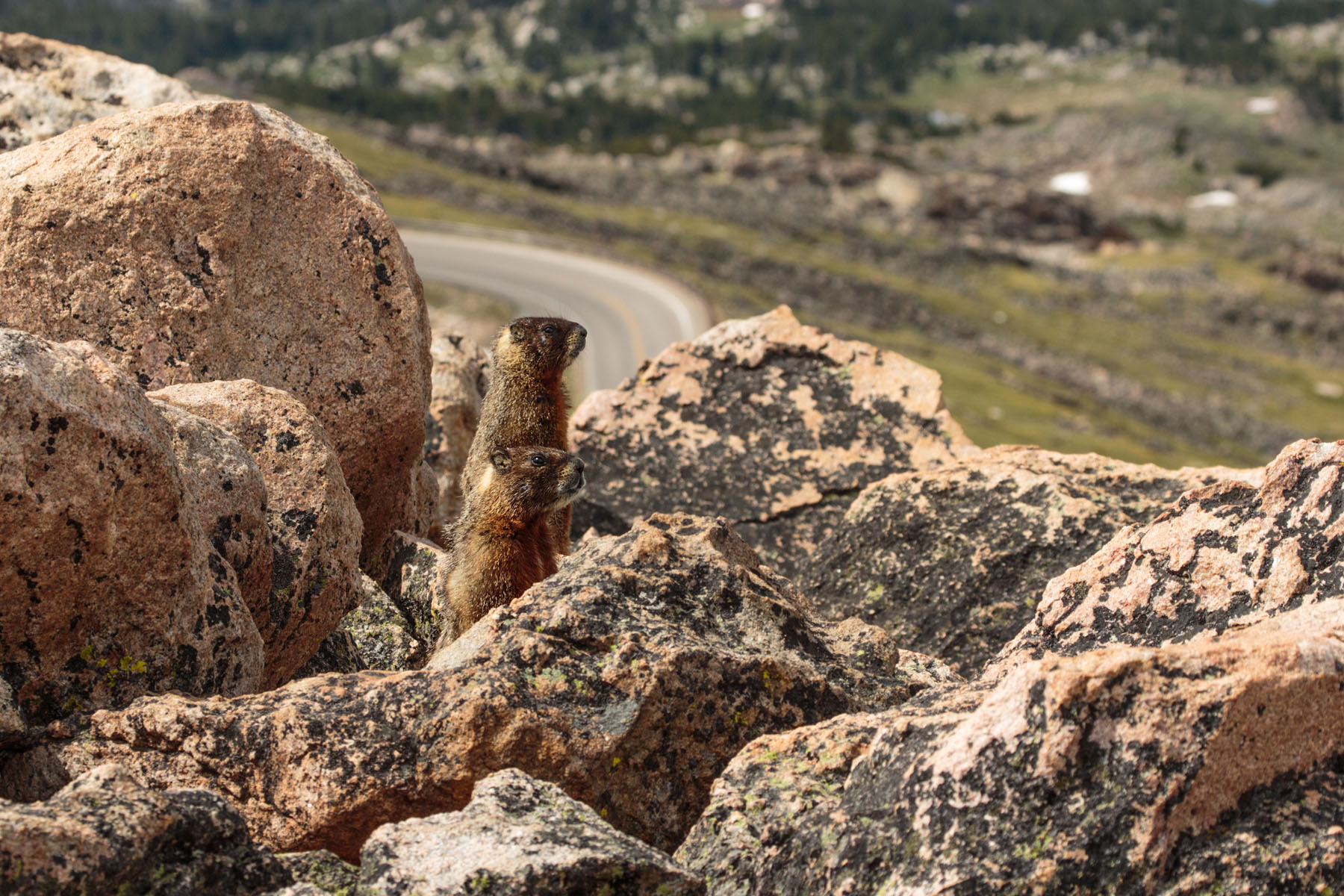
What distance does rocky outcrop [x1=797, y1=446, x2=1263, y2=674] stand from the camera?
35.5 ft

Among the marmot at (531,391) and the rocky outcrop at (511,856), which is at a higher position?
the marmot at (531,391)

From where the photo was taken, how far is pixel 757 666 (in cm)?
734

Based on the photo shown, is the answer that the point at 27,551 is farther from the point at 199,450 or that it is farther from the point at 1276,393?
the point at 1276,393

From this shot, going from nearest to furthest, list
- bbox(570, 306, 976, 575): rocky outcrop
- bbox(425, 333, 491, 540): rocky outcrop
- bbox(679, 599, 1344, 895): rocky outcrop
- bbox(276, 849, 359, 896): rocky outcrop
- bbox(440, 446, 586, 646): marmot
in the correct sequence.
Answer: bbox(679, 599, 1344, 895): rocky outcrop → bbox(276, 849, 359, 896): rocky outcrop → bbox(440, 446, 586, 646): marmot → bbox(570, 306, 976, 575): rocky outcrop → bbox(425, 333, 491, 540): rocky outcrop

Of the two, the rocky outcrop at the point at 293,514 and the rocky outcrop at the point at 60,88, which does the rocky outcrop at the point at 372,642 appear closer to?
the rocky outcrop at the point at 293,514

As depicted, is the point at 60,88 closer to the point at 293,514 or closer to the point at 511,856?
the point at 293,514

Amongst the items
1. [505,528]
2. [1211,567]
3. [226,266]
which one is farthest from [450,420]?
[1211,567]

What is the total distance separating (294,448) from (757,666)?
4.21 m

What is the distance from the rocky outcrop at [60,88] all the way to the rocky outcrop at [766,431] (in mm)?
7341

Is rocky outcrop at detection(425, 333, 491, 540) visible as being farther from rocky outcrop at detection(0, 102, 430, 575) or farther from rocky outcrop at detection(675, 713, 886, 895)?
rocky outcrop at detection(675, 713, 886, 895)

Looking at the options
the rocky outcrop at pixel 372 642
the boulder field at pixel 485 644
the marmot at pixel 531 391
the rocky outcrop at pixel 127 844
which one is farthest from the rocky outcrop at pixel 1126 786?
the marmot at pixel 531 391

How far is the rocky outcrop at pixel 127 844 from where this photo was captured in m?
4.74

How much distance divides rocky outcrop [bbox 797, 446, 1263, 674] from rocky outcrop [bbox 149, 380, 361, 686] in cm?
501

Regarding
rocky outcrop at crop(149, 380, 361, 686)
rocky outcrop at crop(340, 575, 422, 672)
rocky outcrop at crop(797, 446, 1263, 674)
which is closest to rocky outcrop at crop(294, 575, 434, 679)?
rocky outcrop at crop(340, 575, 422, 672)
